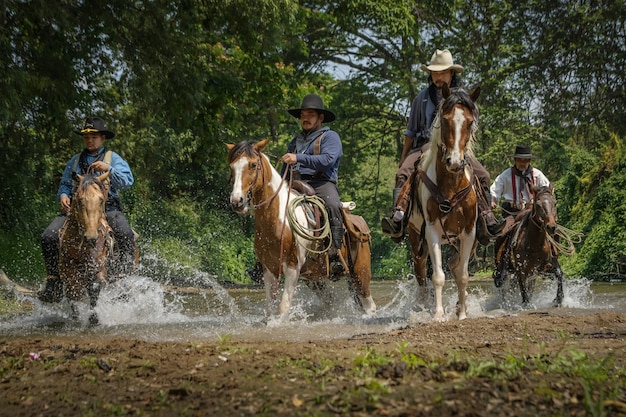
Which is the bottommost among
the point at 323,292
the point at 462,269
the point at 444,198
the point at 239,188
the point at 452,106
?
the point at 323,292

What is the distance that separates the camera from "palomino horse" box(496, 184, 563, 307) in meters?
12.4

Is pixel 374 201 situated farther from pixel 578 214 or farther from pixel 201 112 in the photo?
pixel 201 112

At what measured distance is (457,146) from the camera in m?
8.95

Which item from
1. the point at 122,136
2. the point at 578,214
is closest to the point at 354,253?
the point at 122,136

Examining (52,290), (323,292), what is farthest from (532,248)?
(52,290)

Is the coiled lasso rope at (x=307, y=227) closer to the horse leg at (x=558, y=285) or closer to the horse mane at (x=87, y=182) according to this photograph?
the horse mane at (x=87, y=182)

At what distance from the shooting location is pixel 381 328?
30.8 ft

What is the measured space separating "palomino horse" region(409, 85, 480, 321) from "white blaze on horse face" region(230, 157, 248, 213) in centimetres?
208

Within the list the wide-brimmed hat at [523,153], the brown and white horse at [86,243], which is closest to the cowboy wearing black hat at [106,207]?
the brown and white horse at [86,243]

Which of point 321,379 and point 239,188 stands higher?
point 239,188

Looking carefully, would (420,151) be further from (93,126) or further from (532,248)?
(93,126)

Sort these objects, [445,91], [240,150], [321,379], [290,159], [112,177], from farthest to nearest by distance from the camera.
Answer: [112,177] → [290,159] → [240,150] → [445,91] → [321,379]

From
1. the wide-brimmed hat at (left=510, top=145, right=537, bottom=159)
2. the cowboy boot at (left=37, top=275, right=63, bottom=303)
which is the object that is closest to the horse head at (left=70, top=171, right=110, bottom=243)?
the cowboy boot at (left=37, top=275, right=63, bottom=303)

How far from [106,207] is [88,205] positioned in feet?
3.08
